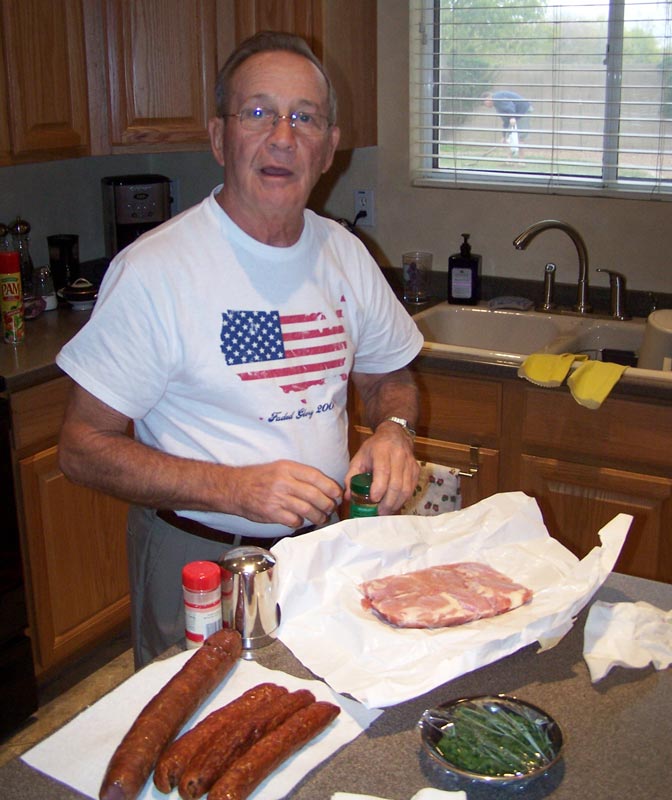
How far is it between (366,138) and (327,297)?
151cm

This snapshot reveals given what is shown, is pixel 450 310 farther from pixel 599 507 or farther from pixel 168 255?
pixel 168 255

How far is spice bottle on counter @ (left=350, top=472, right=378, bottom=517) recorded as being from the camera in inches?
54.1

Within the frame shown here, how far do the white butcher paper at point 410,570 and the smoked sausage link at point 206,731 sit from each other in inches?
3.6

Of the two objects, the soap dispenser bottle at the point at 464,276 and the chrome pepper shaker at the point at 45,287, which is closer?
the chrome pepper shaker at the point at 45,287

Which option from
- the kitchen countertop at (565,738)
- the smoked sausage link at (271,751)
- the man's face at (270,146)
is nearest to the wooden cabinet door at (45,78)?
the man's face at (270,146)

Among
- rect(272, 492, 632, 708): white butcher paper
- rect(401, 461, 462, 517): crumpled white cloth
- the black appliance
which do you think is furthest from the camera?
rect(401, 461, 462, 517): crumpled white cloth

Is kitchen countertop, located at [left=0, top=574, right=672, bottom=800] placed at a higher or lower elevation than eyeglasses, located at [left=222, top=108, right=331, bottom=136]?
lower

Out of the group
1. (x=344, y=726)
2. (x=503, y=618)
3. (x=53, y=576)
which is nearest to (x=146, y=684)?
(x=344, y=726)

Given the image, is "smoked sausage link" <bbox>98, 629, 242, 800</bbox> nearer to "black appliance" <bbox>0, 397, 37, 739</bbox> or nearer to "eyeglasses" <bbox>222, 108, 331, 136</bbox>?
"eyeglasses" <bbox>222, 108, 331, 136</bbox>

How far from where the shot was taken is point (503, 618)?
3.98 ft

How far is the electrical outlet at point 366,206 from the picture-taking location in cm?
313

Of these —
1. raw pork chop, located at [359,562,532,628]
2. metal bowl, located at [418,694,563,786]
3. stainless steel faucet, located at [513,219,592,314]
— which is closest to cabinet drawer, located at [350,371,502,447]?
stainless steel faucet, located at [513,219,592,314]

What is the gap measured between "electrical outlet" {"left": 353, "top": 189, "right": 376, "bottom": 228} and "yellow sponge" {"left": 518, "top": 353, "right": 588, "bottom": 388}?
943mm

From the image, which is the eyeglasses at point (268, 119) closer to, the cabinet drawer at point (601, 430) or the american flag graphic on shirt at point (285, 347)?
the american flag graphic on shirt at point (285, 347)
